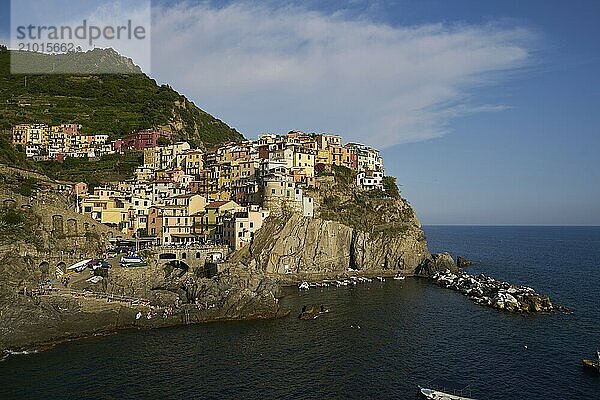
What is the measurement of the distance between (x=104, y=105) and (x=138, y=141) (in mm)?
26478

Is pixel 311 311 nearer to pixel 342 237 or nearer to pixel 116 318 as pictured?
pixel 116 318

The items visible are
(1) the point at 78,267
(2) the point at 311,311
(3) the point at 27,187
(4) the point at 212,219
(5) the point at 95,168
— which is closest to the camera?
(2) the point at 311,311

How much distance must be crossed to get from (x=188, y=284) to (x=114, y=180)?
128 ft

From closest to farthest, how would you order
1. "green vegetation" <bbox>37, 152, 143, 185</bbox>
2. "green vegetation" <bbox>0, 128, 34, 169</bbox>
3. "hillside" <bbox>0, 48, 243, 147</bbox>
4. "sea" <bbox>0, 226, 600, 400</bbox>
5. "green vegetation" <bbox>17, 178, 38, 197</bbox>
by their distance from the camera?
"sea" <bbox>0, 226, 600, 400</bbox> → "green vegetation" <bbox>17, 178, 38, 197</bbox> → "green vegetation" <bbox>0, 128, 34, 169</bbox> → "green vegetation" <bbox>37, 152, 143, 185</bbox> → "hillside" <bbox>0, 48, 243, 147</bbox>

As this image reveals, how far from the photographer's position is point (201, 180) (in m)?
82.8

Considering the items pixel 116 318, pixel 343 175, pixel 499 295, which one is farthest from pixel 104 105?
pixel 499 295

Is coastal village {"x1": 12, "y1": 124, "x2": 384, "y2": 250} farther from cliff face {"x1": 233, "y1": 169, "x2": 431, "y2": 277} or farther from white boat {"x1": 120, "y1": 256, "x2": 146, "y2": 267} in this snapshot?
white boat {"x1": 120, "y1": 256, "x2": 146, "y2": 267}

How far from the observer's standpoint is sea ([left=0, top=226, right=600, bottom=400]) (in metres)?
31.1

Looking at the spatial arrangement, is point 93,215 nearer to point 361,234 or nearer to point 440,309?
point 361,234

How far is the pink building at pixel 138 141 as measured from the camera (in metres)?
92.8

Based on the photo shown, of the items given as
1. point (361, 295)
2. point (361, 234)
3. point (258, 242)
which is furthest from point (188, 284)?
point (361, 234)

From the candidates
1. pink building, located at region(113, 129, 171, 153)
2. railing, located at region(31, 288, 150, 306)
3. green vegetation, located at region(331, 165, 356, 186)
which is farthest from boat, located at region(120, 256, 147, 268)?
pink building, located at region(113, 129, 171, 153)

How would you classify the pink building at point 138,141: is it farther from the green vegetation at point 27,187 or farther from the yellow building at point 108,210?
the green vegetation at point 27,187

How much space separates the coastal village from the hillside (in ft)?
20.9
